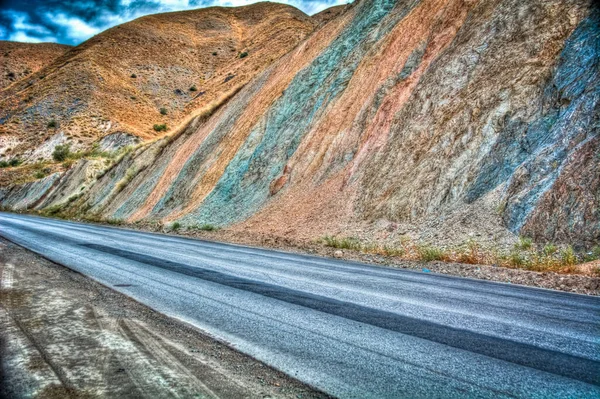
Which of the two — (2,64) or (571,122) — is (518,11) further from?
(2,64)

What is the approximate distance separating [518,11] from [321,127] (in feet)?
33.7

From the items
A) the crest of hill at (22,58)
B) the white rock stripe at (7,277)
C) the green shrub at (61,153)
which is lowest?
the white rock stripe at (7,277)

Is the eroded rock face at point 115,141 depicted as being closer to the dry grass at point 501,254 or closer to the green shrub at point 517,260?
the dry grass at point 501,254

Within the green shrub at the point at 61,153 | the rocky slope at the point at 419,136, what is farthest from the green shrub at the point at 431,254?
the green shrub at the point at 61,153

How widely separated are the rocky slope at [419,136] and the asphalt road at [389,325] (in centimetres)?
516

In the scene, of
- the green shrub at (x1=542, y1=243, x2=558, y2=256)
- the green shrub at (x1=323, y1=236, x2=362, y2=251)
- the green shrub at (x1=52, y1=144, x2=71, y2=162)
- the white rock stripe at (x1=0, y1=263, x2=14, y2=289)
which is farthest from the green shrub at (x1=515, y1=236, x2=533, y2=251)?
the green shrub at (x1=52, y1=144, x2=71, y2=162)

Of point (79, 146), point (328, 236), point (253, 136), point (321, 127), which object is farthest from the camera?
point (79, 146)

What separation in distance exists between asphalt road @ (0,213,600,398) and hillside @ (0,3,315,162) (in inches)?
1761

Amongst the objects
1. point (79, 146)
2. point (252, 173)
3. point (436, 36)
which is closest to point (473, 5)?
point (436, 36)

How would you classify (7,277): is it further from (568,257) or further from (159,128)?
(159,128)

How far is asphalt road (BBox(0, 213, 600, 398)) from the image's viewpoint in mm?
3164

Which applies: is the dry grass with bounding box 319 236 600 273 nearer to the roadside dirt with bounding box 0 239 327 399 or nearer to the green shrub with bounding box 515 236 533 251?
the green shrub with bounding box 515 236 533 251

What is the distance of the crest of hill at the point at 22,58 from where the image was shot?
88000 millimetres

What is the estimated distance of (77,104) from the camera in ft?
209
